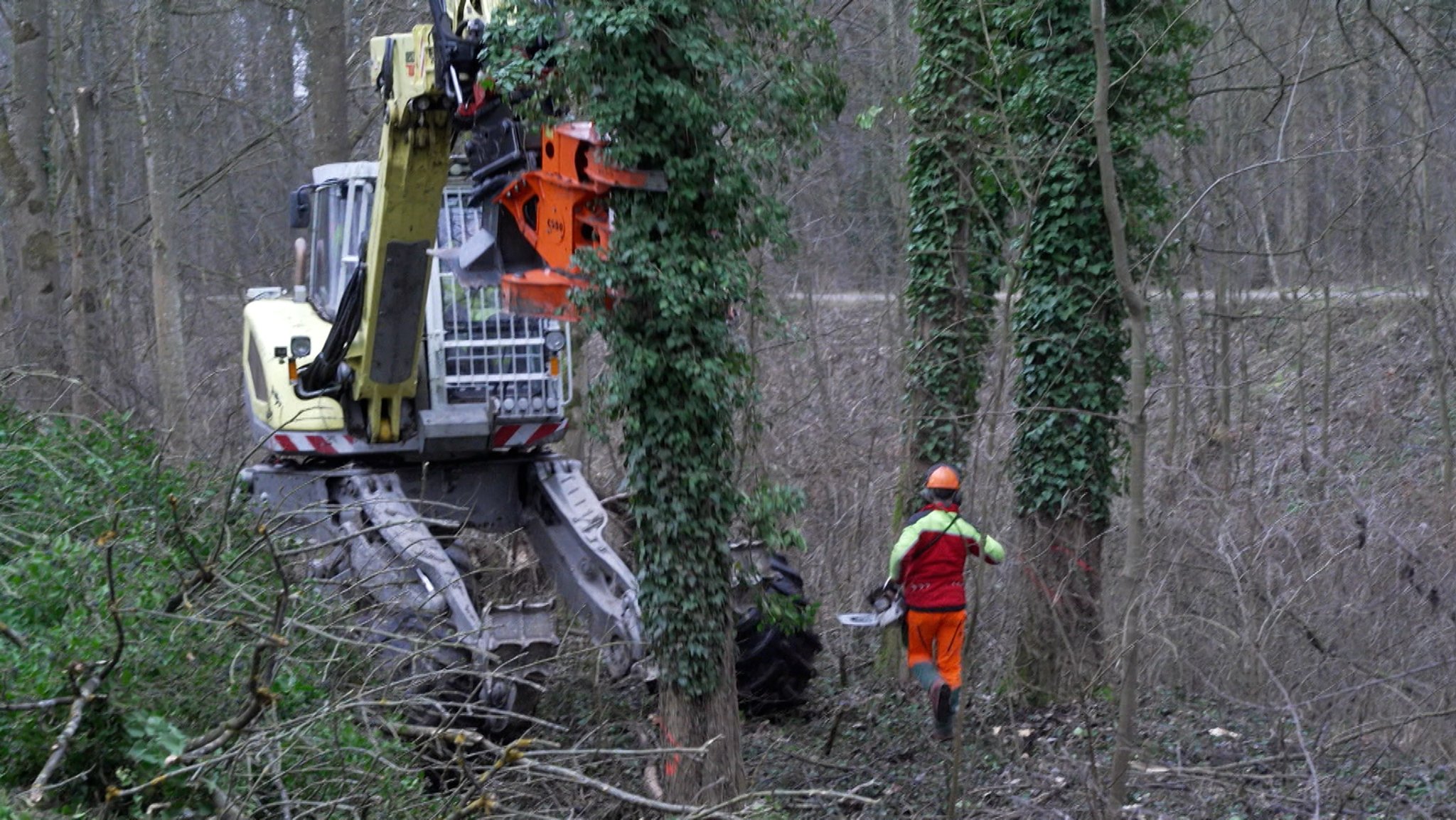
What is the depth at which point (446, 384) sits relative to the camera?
8.91 metres

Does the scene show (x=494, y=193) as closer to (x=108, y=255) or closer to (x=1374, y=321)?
(x=108, y=255)

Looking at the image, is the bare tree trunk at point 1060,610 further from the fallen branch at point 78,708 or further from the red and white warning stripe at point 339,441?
the fallen branch at point 78,708

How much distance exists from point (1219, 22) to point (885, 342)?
581cm

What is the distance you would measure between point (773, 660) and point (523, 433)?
222 cm

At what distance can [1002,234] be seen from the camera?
31.0ft

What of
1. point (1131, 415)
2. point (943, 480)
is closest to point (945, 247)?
point (943, 480)

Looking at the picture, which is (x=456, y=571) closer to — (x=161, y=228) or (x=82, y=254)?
(x=161, y=228)

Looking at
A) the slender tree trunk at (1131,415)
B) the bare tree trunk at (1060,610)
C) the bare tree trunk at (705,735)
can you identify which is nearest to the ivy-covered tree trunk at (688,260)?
the bare tree trunk at (705,735)

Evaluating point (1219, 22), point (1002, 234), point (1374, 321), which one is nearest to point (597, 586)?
point (1002, 234)

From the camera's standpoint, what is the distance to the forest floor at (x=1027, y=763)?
6.71 m

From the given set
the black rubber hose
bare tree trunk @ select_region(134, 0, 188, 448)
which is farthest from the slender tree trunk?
bare tree trunk @ select_region(134, 0, 188, 448)

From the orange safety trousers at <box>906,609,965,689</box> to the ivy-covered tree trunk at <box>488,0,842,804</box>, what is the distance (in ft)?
6.58

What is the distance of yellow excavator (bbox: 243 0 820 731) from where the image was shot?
7.11 metres

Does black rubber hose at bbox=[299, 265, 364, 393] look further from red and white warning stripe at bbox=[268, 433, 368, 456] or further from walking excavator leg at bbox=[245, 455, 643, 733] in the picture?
walking excavator leg at bbox=[245, 455, 643, 733]
